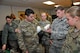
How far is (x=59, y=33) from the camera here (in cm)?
317

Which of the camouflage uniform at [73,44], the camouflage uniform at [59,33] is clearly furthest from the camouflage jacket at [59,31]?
the camouflage uniform at [73,44]

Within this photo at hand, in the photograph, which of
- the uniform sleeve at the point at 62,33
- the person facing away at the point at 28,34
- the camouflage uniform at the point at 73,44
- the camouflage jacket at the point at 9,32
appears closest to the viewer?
the camouflage uniform at the point at 73,44

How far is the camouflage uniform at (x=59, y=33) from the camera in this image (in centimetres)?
315

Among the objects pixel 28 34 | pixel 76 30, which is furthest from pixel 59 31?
pixel 76 30

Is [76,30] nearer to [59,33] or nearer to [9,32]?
[59,33]

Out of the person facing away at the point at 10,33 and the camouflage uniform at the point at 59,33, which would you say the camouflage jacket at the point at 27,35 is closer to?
the camouflage uniform at the point at 59,33

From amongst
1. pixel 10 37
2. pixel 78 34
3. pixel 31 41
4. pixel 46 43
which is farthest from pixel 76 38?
pixel 10 37

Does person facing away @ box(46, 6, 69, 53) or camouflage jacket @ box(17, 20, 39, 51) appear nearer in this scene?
camouflage jacket @ box(17, 20, 39, 51)

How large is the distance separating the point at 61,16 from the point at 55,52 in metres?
0.75

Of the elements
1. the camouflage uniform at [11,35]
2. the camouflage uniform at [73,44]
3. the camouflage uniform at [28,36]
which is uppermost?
the camouflage uniform at [73,44]

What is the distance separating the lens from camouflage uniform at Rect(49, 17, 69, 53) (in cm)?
315

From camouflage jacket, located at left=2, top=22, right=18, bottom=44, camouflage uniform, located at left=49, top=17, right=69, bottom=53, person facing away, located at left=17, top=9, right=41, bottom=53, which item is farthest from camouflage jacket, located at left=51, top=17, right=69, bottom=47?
camouflage jacket, located at left=2, top=22, right=18, bottom=44

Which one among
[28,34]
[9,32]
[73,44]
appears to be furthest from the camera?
[9,32]

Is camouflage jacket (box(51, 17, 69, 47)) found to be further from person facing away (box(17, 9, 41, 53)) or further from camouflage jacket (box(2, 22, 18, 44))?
camouflage jacket (box(2, 22, 18, 44))
